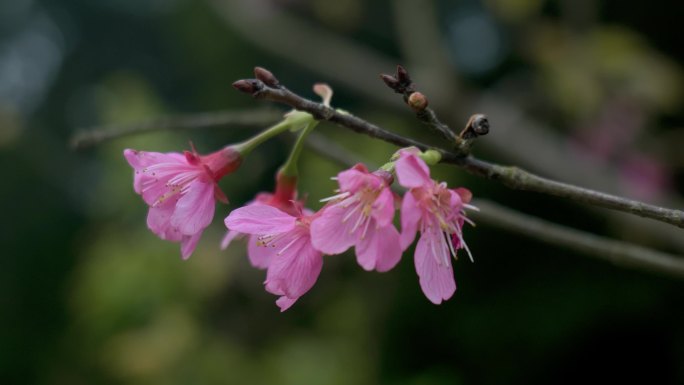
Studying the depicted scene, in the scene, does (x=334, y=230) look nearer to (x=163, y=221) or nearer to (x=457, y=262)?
(x=163, y=221)

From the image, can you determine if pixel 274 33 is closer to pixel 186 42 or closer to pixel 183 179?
pixel 183 179

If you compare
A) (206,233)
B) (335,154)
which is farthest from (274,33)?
(335,154)

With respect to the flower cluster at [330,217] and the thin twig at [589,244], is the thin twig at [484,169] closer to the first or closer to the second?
the flower cluster at [330,217]

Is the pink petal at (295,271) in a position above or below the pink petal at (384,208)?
below

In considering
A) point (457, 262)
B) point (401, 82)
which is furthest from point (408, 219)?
point (457, 262)

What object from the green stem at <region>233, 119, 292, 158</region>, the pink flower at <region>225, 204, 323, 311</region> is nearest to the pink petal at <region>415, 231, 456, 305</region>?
the pink flower at <region>225, 204, 323, 311</region>

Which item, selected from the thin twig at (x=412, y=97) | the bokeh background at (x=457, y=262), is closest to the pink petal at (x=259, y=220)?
the thin twig at (x=412, y=97)

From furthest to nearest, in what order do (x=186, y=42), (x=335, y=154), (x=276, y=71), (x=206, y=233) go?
1. (x=186, y=42)
2. (x=276, y=71)
3. (x=206, y=233)
4. (x=335, y=154)
